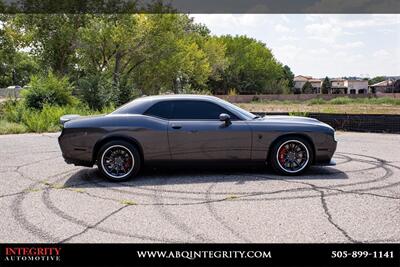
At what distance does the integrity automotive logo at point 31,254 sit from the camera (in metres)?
3.26

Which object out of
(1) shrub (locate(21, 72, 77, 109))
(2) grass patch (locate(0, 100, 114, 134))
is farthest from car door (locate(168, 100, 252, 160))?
(1) shrub (locate(21, 72, 77, 109))

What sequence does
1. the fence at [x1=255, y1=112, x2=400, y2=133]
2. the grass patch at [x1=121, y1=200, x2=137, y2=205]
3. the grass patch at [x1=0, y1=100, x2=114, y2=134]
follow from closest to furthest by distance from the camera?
the grass patch at [x1=121, y1=200, x2=137, y2=205] → the fence at [x1=255, y1=112, x2=400, y2=133] → the grass patch at [x1=0, y1=100, x2=114, y2=134]

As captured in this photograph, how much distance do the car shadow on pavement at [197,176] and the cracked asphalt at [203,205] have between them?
0.02 m

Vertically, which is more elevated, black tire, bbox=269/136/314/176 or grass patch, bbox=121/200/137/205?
black tire, bbox=269/136/314/176

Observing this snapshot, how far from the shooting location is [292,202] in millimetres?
4762

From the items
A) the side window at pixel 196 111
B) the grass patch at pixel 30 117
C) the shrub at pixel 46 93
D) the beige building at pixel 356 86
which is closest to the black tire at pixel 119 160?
the side window at pixel 196 111

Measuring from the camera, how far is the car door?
595 centimetres

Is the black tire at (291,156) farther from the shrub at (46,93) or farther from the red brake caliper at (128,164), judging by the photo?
the shrub at (46,93)

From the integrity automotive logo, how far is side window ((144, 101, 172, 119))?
305 centimetres

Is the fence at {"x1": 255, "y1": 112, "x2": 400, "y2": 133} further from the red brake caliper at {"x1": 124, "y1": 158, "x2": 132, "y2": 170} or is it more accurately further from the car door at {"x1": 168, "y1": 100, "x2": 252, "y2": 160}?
the red brake caliper at {"x1": 124, "y1": 158, "x2": 132, "y2": 170}

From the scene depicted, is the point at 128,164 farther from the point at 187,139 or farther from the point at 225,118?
the point at 225,118

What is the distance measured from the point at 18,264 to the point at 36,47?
1185 inches

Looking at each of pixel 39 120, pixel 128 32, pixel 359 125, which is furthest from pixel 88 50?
pixel 359 125

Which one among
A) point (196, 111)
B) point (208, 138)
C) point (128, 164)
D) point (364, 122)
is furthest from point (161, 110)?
point (364, 122)
